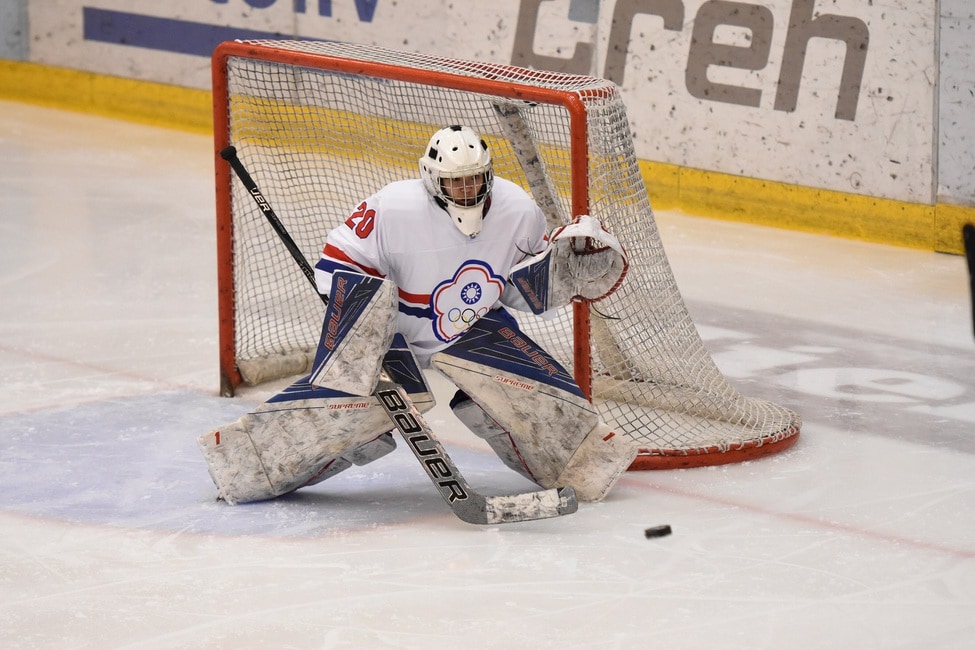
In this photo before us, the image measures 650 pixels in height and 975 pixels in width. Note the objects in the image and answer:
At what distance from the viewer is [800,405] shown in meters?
4.60

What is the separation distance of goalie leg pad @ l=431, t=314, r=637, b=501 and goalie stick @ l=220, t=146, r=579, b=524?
0.14m

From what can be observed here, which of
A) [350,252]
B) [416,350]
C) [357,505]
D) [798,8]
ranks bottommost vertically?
[357,505]

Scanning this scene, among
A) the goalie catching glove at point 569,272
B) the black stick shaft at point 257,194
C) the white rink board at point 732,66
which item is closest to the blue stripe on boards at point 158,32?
the white rink board at point 732,66

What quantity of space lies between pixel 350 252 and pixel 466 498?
2.00 ft

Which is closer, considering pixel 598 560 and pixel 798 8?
pixel 598 560

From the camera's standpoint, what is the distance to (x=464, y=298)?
366cm

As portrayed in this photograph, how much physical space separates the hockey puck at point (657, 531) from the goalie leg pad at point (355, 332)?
69 cm

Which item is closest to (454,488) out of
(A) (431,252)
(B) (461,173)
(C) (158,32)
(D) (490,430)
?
(D) (490,430)

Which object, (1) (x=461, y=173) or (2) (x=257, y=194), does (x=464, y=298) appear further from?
(2) (x=257, y=194)

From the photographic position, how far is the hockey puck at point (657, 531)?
351 centimetres

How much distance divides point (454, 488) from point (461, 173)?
0.70 m

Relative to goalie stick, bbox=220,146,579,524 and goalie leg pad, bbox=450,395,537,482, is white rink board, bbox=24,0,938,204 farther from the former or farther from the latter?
goalie stick, bbox=220,146,579,524

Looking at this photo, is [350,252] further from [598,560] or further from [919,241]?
[919,241]

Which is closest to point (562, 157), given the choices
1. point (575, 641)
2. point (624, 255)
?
point (624, 255)
